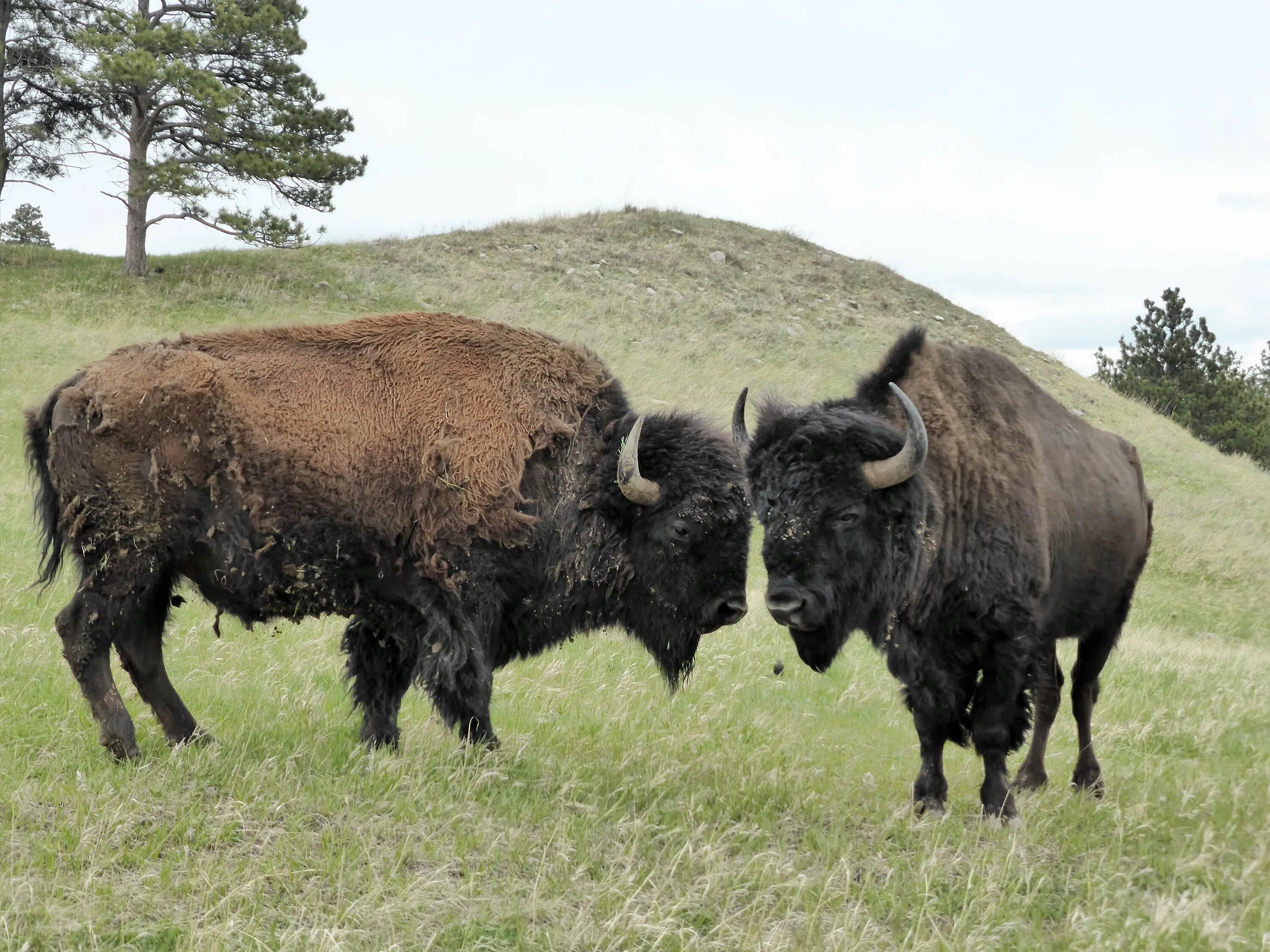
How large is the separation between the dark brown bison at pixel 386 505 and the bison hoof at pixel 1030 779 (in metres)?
2.01

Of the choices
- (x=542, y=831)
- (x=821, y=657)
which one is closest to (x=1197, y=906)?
(x=821, y=657)

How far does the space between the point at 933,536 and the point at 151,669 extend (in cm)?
384

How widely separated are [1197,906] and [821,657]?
1780mm

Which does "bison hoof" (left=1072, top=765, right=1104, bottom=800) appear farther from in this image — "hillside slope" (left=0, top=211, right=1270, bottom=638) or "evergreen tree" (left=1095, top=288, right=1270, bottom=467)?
"evergreen tree" (left=1095, top=288, right=1270, bottom=467)

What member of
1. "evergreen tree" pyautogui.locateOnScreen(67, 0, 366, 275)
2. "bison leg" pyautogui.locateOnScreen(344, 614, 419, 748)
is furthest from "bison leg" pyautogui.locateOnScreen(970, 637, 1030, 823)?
"evergreen tree" pyautogui.locateOnScreen(67, 0, 366, 275)

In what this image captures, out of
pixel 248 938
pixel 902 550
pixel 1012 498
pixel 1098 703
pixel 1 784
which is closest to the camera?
pixel 248 938

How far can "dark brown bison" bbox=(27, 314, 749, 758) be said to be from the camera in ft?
16.6

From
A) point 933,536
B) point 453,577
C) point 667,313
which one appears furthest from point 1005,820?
point 667,313

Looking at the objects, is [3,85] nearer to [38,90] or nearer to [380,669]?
[38,90]

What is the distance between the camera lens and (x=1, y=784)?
429 centimetres

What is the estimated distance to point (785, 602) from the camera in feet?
14.5

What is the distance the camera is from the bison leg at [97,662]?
192 inches

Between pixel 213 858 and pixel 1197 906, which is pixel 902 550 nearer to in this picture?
pixel 1197 906

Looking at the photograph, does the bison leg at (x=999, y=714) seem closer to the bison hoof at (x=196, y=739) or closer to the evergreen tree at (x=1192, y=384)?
the bison hoof at (x=196, y=739)
